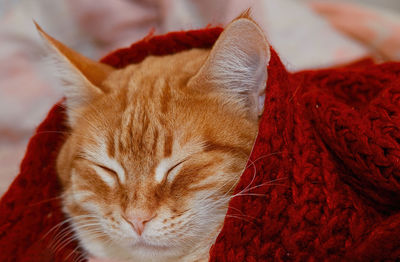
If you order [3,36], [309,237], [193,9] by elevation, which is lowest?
[309,237]

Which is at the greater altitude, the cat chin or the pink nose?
the pink nose

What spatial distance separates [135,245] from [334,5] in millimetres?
1737

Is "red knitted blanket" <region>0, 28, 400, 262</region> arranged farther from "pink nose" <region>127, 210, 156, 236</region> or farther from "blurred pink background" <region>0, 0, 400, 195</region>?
"blurred pink background" <region>0, 0, 400, 195</region>

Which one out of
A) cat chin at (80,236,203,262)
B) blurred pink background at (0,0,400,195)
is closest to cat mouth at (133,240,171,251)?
cat chin at (80,236,203,262)

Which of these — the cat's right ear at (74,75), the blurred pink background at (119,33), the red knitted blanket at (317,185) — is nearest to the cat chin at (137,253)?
the red knitted blanket at (317,185)

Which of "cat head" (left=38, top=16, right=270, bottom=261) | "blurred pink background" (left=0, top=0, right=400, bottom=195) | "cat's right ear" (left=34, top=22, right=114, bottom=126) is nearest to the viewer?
"cat head" (left=38, top=16, right=270, bottom=261)

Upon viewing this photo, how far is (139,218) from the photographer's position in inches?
38.4

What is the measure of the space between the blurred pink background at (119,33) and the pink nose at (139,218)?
96 centimetres

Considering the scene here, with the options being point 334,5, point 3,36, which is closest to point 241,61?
point 3,36

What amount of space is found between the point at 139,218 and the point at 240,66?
0.43 metres

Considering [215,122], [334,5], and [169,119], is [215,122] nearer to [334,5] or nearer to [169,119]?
[169,119]

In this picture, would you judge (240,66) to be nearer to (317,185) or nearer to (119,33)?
(317,185)

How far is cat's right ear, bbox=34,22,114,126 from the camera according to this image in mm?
1202

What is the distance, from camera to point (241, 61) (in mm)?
997
